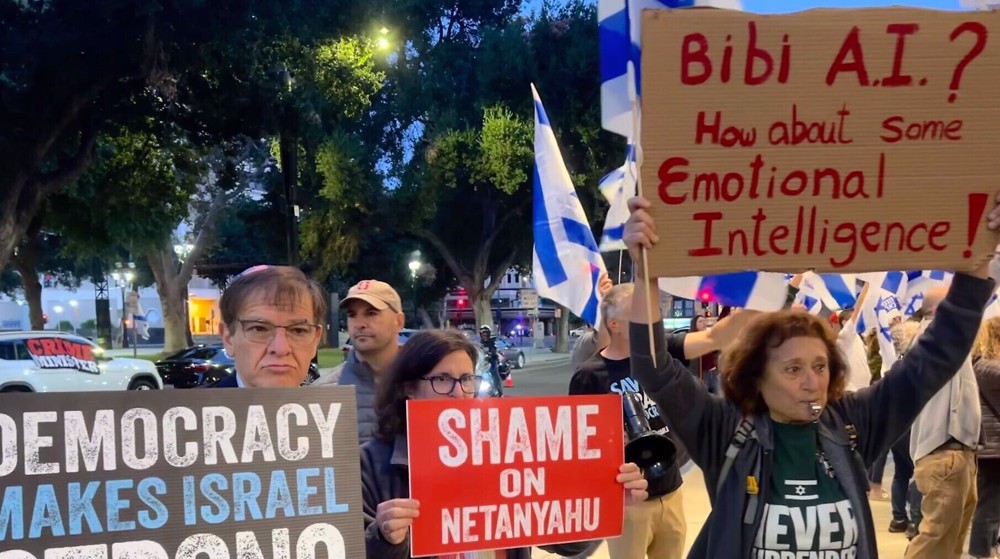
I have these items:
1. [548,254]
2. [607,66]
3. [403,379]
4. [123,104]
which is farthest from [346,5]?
[403,379]

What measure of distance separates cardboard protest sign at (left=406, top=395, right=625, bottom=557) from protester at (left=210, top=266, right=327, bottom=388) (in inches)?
13.8

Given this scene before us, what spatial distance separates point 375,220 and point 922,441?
24.1m

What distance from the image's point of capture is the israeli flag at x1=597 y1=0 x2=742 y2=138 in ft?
12.9

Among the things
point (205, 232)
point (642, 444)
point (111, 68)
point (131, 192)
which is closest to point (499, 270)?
point (205, 232)

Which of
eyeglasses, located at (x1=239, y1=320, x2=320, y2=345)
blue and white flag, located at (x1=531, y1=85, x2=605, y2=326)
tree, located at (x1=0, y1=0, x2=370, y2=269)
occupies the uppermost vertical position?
tree, located at (x1=0, y1=0, x2=370, y2=269)

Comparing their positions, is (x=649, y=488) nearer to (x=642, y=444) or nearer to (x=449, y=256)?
(x=642, y=444)

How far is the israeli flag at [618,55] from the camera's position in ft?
12.9

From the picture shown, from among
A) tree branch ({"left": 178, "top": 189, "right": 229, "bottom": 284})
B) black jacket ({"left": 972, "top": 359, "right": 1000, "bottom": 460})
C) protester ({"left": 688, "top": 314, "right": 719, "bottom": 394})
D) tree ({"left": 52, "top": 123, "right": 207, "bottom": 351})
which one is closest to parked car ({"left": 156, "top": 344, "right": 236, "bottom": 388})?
tree ({"left": 52, "top": 123, "right": 207, "bottom": 351})

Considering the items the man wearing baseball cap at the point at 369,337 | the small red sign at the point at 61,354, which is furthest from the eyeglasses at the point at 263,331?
the small red sign at the point at 61,354

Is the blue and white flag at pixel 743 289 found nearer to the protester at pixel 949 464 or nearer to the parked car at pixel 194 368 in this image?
the protester at pixel 949 464

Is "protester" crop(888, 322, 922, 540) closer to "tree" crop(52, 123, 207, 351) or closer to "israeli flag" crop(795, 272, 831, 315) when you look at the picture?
"israeli flag" crop(795, 272, 831, 315)

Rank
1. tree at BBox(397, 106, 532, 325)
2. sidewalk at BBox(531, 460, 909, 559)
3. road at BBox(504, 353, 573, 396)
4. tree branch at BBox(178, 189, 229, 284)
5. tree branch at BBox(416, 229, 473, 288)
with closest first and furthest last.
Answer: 1. sidewalk at BBox(531, 460, 909, 559)
2. road at BBox(504, 353, 573, 396)
3. tree at BBox(397, 106, 532, 325)
4. tree branch at BBox(416, 229, 473, 288)
5. tree branch at BBox(178, 189, 229, 284)

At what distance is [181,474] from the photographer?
2.03 meters

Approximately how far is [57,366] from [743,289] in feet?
50.8
